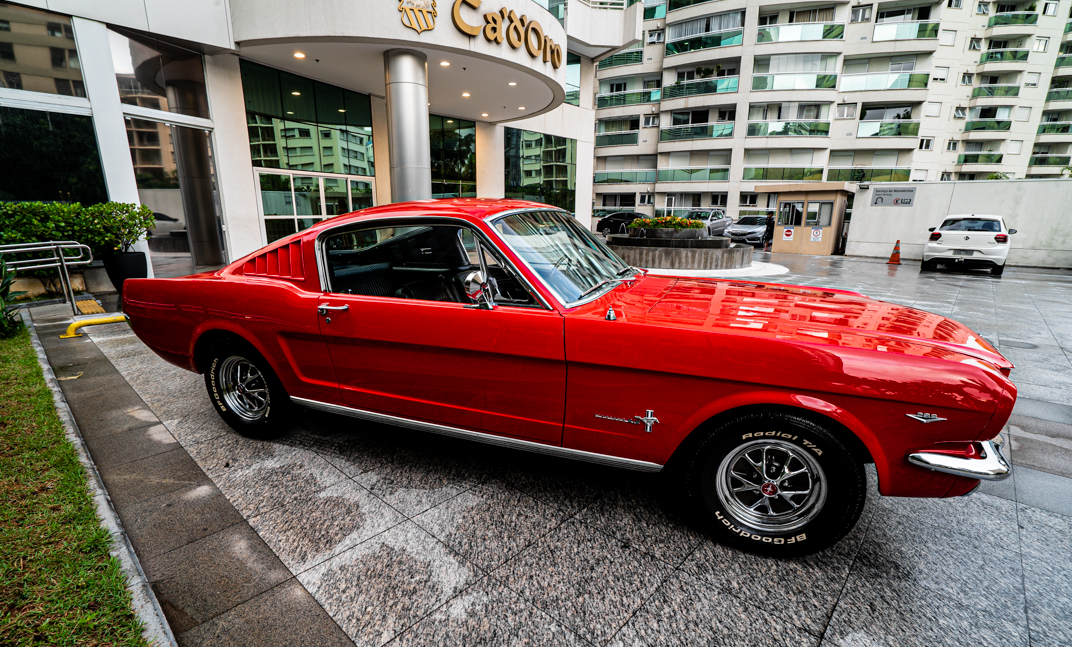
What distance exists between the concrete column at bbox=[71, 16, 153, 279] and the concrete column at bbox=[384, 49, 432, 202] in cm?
480

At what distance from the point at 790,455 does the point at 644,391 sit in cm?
72

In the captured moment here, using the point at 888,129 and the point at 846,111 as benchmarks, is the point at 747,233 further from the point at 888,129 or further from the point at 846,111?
the point at 888,129

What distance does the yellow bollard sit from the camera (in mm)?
6062

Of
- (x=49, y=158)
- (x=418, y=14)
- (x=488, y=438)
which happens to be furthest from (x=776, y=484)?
(x=49, y=158)

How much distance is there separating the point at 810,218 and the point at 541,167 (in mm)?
11435

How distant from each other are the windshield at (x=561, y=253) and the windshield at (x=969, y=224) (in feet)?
51.9

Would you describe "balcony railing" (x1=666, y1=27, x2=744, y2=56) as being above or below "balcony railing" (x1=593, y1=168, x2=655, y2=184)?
above

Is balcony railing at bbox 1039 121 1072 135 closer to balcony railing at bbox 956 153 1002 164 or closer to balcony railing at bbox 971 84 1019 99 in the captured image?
balcony railing at bbox 971 84 1019 99

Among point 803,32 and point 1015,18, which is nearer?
point 803,32

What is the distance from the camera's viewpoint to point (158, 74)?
946cm

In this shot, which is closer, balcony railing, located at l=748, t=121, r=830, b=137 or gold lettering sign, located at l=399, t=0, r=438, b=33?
gold lettering sign, located at l=399, t=0, r=438, b=33

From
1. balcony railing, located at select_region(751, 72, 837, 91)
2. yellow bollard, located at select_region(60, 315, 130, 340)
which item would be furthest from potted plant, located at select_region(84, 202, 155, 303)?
balcony railing, located at select_region(751, 72, 837, 91)

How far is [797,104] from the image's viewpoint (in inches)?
Answer: 1379

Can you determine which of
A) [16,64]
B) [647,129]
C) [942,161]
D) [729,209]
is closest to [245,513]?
[16,64]
